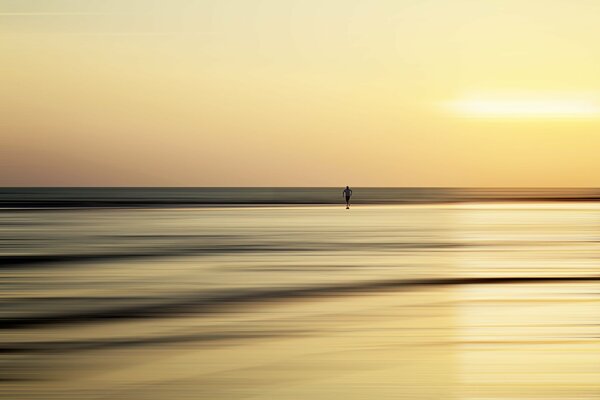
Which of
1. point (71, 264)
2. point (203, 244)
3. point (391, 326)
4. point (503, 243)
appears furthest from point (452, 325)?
point (503, 243)

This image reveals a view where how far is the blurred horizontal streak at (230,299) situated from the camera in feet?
35.8

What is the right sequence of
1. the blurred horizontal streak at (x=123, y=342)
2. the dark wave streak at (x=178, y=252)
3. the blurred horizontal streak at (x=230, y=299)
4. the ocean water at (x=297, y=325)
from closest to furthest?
the ocean water at (x=297, y=325), the blurred horizontal streak at (x=123, y=342), the blurred horizontal streak at (x=230, y=299), the dark wave streak at (x=178, y=252)

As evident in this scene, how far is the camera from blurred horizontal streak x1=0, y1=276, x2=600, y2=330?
10906 mm

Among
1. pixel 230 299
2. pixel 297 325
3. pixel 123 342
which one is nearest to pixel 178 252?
pixel 230 299

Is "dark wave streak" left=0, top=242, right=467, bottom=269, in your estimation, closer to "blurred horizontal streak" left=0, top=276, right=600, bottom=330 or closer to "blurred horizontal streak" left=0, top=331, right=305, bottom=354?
"blurred horizontal streak" left=0, top=276, right=600, bottom=330

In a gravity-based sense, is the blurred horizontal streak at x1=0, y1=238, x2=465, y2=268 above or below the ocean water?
above

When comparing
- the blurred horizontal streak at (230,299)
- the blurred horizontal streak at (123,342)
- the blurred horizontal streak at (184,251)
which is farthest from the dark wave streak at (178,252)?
the blurred horizontal streak at (123,342)

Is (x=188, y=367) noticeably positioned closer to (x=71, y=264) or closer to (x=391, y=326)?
(x=391, y=326)

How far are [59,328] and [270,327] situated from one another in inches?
115

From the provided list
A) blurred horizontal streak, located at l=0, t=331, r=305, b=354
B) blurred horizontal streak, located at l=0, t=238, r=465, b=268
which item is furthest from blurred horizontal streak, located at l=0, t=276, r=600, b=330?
blurred horizontal streak, located at l=0, t=238, r=465, b=268

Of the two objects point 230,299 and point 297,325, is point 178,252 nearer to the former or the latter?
point 230,299

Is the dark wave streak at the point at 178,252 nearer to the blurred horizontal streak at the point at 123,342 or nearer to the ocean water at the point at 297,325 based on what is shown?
the ocean water at the point at 297,325

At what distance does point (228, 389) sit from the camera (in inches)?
280

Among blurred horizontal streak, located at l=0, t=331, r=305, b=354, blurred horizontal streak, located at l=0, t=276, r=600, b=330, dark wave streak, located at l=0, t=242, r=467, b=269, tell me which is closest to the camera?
blurred horizontal streak, located at l=0, t=331, r=305, b=354
